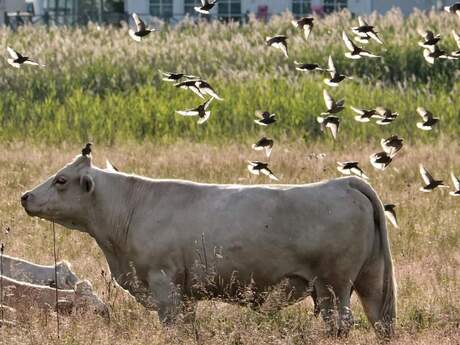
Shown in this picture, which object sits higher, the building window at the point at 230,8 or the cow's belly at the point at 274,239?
the cow's belly at the point at 274,239

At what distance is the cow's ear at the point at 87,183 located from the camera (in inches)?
Answer: 448

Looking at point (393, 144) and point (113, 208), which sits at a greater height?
point (393, 144)

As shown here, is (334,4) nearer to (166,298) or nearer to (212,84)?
(212,84)

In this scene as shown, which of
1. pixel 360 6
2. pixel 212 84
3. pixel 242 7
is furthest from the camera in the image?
pixel 242 7

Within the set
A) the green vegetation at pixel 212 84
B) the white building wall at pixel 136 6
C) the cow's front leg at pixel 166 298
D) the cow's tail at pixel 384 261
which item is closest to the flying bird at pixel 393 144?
the cow's tail at pixel 384 261

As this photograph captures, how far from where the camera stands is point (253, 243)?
35.7 ft

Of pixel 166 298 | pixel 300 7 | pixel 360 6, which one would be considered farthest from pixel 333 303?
pixel 300 7

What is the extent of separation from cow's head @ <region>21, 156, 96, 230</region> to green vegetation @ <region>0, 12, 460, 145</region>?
12206mm

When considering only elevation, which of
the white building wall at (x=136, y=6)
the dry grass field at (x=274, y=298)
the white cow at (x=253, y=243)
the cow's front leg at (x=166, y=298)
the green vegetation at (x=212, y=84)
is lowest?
the white building wall at (x=136, y=6)

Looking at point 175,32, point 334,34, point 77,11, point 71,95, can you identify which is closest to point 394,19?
point 334,34

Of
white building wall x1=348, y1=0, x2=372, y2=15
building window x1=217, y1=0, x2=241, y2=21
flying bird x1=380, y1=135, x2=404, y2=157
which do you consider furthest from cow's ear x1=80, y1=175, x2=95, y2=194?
building window x1=217, y1=0, x2=241, y2=21

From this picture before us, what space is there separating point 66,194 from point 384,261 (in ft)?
8.61

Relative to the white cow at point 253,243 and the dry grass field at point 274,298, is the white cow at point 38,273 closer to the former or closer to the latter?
the dry grass field at point 274,298

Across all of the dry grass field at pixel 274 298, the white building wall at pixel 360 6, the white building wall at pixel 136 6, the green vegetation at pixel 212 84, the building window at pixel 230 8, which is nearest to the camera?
the dry grass field at pixel 274 298
